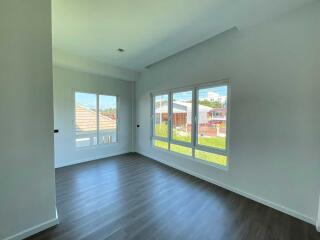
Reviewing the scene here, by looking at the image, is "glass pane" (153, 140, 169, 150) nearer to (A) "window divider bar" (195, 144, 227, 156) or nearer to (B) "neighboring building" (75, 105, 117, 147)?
(A) "window divider bar" (195, 144, 227, 156)

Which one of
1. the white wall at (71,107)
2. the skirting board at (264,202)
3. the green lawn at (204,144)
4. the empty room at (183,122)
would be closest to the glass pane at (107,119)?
the white wall at (71,107)

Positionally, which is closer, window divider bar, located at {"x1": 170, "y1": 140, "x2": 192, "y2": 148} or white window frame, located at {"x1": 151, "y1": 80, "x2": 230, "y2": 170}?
white window frame, located at {"x1": 151, "y1": 80, "x2": 230, "y2": 170}

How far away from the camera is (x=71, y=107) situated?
13.4 ft

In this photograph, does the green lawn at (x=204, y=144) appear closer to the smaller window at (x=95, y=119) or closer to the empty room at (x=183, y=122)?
the empty room at (x=183, y=122)

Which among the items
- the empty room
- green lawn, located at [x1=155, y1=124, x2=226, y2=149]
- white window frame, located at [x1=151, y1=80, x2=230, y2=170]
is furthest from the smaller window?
green lawn, located at [x1=155, y1=124, x2=226, y2=149]

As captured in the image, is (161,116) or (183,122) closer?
(183,122)

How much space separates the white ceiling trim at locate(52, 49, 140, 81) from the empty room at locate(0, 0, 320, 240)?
3cm

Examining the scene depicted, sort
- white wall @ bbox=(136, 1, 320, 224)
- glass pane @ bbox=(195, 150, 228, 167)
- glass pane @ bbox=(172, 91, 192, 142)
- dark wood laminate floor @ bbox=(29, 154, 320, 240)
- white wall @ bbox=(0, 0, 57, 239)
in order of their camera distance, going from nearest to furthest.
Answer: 1. white wall @ bbox=(0, 0, 57, 239)
2. dark wood laminate floor @ bbox=(29, 154, 320, 240)
3. white wall @ bbox=(136, 1, 320, 224)
4. glass pane @ bbox=(195, 150, 228, 167)
5. glass pane @ bbox=(172, 91, 192, 142)

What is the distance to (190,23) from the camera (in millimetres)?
2350

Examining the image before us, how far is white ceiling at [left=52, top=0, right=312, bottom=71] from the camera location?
6.44ft

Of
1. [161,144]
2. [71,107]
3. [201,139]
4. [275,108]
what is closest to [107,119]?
[71,107]

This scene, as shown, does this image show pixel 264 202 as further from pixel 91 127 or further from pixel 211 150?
pixel 91 127

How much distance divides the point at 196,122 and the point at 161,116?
4.28 ft

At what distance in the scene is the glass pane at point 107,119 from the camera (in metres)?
4.75
